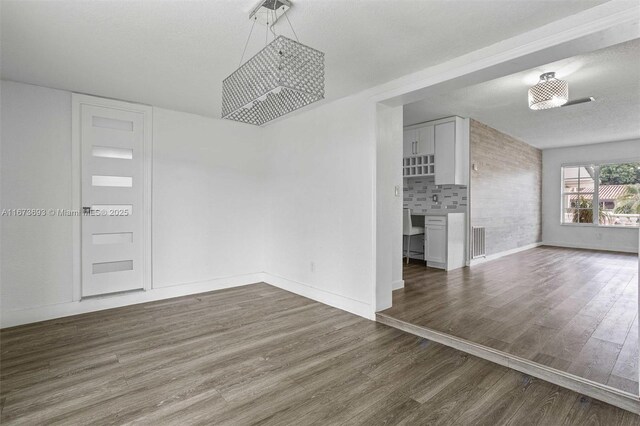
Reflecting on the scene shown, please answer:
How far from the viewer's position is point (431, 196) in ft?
20.7

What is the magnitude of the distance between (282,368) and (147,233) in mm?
2658

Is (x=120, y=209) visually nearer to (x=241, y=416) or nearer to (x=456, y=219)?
(x=241, y=416)

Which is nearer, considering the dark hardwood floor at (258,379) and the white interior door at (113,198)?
→ the dark hardwood floor at (258,379)

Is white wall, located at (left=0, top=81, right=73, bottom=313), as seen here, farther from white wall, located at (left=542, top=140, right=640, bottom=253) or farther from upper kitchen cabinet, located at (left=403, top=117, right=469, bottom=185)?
white wall, located at (left=542, top=140, right=640, bottom=253)

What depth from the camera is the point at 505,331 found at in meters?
2.86

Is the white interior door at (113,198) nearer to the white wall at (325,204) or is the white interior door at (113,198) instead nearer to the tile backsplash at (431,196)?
the white wall at (325,204)

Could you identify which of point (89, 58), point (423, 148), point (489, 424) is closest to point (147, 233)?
point (89, 58)

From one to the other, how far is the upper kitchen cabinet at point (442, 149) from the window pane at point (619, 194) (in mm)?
4797

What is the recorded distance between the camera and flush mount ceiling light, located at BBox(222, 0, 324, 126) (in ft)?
6.01

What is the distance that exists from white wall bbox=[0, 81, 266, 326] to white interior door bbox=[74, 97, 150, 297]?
0.13m

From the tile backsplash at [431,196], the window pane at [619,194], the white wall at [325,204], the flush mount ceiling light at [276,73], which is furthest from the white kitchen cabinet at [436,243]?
the window pane at [619,194]

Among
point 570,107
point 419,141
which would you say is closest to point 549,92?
point 570,107

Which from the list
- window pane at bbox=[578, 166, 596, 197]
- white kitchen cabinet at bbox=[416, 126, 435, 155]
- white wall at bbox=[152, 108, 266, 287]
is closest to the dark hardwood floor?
white wall at bbox=[152, 108, 266, 287]

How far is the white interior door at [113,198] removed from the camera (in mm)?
3691
